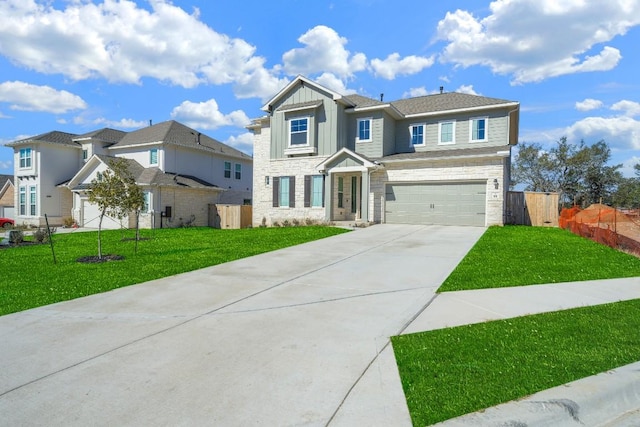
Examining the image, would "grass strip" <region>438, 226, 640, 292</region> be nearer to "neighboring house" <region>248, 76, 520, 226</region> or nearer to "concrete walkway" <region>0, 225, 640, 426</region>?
"concrete walkway" <region>0, 225, 640, 426</region>

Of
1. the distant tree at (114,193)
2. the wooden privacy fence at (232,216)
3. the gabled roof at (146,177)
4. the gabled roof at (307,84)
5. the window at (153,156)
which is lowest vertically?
the wooden privacy fence at (232,216)

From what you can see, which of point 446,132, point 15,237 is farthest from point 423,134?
point 15,237

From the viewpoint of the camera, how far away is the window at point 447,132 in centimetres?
2067

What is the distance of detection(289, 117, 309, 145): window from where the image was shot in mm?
21625

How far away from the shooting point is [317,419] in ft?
9.56

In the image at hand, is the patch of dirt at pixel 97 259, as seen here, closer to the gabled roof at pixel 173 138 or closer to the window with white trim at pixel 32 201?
the gabled roof at pixel 173 138

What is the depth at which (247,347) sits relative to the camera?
4.27 metres

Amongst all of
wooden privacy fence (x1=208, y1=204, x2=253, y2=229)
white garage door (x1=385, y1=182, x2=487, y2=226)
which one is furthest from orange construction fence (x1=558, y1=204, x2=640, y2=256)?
wooden privacy fence (x1=208, y1=204, x2=253, y2=229)

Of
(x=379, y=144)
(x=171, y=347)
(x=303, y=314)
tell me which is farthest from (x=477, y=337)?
(x=379, y=144)

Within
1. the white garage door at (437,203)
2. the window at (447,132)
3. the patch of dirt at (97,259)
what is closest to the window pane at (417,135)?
the window at (447,132)

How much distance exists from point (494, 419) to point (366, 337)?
→ 1.87 m

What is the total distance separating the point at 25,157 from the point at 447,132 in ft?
103

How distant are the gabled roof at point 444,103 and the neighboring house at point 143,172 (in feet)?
47.9

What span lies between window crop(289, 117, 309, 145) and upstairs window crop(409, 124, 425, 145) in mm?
6107
